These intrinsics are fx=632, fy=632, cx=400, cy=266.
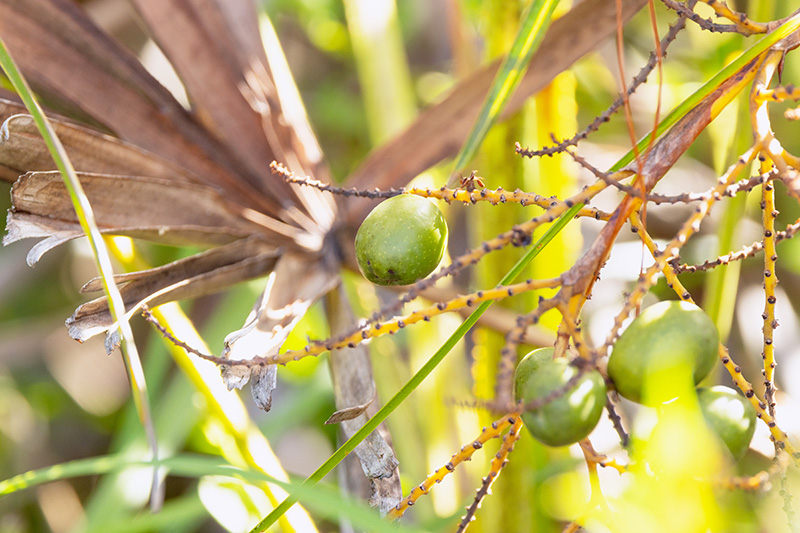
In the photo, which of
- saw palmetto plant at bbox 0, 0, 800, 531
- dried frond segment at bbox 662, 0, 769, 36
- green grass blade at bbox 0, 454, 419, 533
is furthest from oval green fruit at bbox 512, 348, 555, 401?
dried frond segment at bbox 662, 0, 769, 36

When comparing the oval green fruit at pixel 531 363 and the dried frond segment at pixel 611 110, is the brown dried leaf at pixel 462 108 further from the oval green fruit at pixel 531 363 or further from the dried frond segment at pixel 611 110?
the oval green fruit at pixel 531 363

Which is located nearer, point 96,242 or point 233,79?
point 96,242

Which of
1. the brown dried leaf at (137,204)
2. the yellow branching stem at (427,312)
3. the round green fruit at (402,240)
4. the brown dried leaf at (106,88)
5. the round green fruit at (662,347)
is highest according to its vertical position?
the brown dried leaf at (106,88)

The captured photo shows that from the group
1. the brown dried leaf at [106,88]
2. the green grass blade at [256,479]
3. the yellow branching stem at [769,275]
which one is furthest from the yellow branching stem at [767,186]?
the brown dried leaf at [106,88]

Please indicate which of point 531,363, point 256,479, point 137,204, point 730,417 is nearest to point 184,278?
point 137,204

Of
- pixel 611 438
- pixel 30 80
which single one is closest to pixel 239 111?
pixel 30 80

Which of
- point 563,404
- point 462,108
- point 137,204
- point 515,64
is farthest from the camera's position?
point 462,108

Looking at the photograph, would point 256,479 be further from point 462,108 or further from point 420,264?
point 462,108

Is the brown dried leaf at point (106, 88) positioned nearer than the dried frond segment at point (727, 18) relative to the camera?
No

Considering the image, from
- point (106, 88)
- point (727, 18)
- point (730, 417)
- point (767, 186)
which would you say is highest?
point (106, 88)
